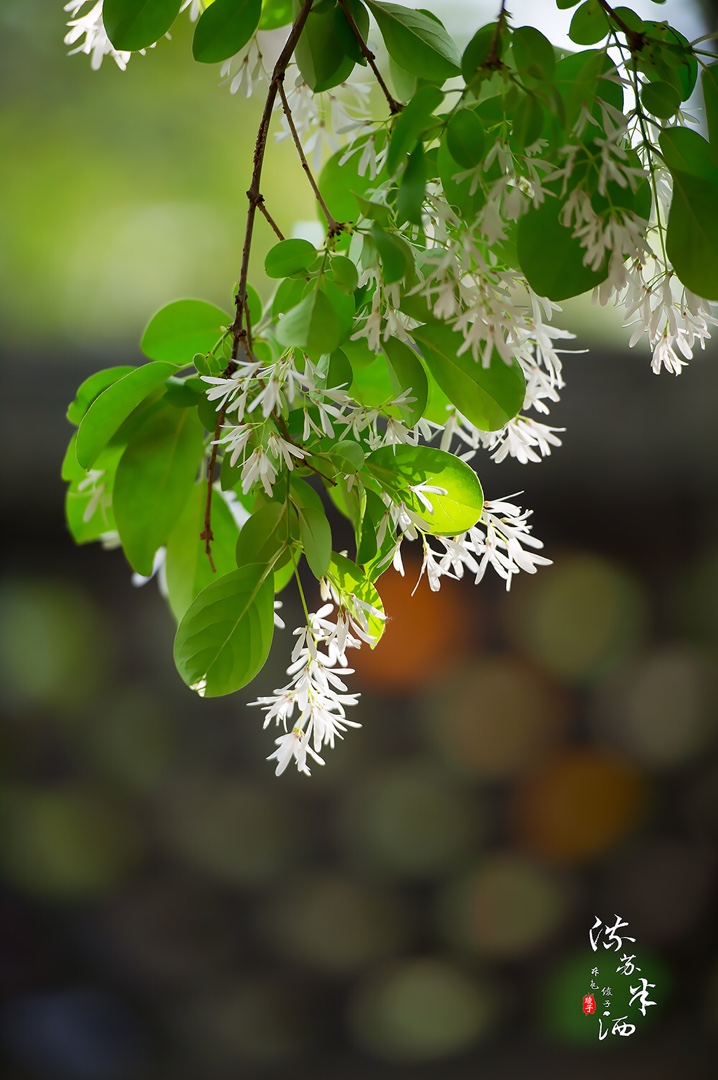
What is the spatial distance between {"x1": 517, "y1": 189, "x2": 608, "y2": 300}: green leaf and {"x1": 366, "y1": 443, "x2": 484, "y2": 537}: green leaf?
3.2 inches

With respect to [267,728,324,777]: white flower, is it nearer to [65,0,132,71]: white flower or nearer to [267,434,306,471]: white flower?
[267,434,306,471]: white flower

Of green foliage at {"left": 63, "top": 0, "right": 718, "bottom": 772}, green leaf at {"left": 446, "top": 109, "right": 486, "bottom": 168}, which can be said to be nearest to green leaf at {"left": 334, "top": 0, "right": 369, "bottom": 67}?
green foliage at {"left": 63, "top": 0, "right": 718, "bottom": 772}

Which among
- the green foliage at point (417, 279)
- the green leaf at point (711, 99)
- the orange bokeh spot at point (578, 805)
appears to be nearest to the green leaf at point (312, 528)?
the green foliage at point (417, 279)

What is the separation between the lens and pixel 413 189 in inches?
11.2

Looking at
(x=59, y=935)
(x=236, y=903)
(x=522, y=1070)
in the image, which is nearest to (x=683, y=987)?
(x=522, y=1070)

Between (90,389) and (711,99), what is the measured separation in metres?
0.34

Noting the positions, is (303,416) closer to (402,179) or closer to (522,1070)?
(402,179)

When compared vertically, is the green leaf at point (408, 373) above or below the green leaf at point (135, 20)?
below

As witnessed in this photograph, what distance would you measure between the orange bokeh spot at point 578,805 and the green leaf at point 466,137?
Result: 1.11m

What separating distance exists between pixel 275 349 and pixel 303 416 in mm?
99

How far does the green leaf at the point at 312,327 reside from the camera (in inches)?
11.6

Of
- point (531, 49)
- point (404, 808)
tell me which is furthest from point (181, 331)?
point (404, 808)

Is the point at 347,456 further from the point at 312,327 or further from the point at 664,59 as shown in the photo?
the point at 664,59

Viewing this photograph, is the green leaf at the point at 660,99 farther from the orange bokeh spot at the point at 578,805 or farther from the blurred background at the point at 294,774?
the orange bokeh spot at the point at 578,805
